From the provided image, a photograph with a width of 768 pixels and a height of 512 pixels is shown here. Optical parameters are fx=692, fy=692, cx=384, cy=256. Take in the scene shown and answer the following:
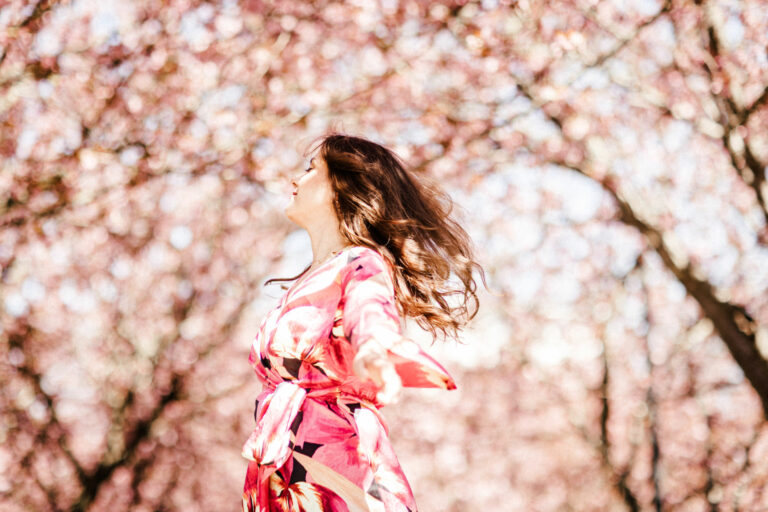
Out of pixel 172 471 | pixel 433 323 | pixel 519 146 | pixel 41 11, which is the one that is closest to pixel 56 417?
pixel 172 471

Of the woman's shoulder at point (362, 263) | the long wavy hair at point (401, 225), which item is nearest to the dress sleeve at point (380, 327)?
the woman's shoulder at point (362, 263)

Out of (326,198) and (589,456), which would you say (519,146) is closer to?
(326,198)

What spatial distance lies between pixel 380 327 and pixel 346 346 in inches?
12.3

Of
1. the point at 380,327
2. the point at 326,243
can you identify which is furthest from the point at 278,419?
the point at 326,243

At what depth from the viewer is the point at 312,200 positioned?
2.25 m

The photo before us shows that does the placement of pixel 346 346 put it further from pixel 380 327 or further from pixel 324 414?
pixel 380 327

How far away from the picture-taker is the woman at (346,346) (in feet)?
5.37

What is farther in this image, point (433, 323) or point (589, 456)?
point (589, 456)

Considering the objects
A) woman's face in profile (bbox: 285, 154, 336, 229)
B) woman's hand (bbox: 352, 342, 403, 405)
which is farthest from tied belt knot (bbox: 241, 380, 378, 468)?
woman's face in profile (bbox: 285, 154, 336, 229)

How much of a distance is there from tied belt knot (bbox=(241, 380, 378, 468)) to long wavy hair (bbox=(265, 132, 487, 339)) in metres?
0.40

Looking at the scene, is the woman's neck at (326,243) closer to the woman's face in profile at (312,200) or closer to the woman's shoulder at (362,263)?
the woman's face in profile at (312,200)

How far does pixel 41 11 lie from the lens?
4.96 metres

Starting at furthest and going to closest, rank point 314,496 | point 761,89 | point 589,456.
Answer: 1. point 589,456
2. point 761,89
3. point 314,496

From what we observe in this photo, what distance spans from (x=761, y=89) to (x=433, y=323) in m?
3.51
